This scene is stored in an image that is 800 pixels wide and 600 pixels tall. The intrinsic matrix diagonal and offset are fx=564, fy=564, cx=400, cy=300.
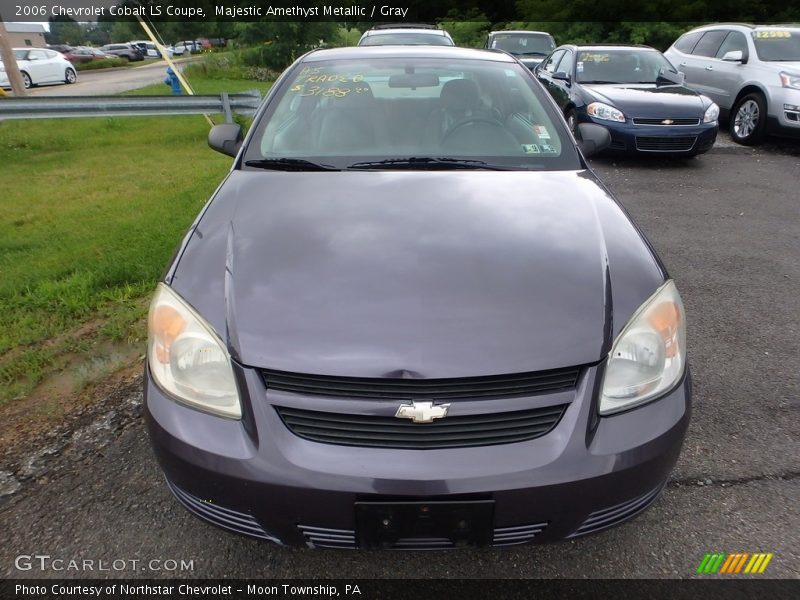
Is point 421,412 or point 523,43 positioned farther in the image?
point 523,43

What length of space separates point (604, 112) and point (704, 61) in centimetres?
355

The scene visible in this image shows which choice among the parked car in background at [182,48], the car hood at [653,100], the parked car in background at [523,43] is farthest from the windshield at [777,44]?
the parked car in background at [182,48]

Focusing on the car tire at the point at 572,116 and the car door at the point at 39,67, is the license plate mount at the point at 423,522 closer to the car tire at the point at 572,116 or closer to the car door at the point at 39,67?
the car tire at the point at 572,116

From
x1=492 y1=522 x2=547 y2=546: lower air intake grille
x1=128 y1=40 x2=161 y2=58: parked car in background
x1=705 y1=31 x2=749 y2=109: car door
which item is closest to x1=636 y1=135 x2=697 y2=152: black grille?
x1=705 y1=31 x2=749 y2=109: car door

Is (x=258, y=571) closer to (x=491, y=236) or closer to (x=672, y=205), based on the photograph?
(x=491, y=236)

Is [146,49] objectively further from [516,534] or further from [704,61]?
[516,534]

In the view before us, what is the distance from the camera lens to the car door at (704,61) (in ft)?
29.4

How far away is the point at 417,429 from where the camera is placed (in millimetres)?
1447

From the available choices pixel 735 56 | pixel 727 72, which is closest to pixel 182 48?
pixel 727 72

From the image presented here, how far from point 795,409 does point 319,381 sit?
2307mm

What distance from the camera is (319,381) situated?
1.47 metres

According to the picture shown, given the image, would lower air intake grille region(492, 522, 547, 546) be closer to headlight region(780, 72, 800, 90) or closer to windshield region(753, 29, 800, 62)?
headlight region(780, 72, 800, 90)

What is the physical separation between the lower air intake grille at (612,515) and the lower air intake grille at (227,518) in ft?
2.77

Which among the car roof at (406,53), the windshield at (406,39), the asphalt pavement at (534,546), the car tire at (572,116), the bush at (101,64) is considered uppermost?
the windshield at (406,39)
